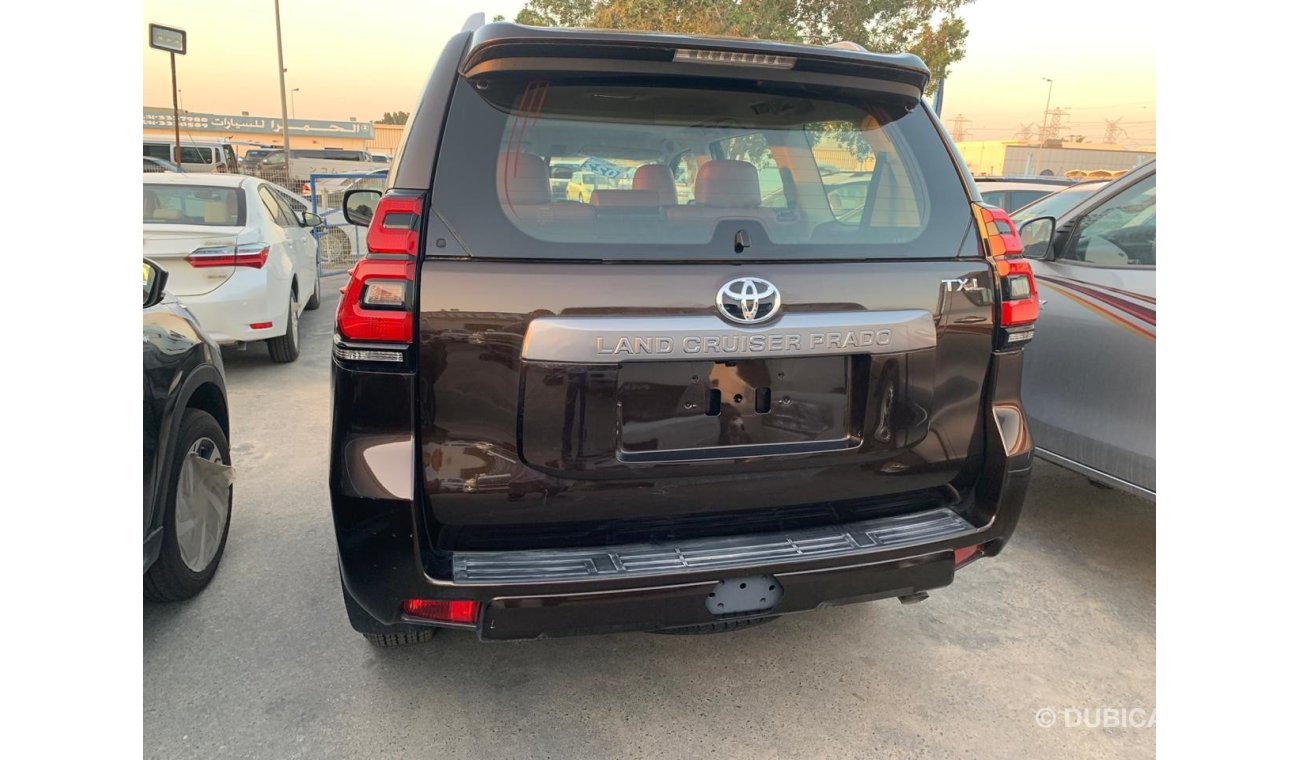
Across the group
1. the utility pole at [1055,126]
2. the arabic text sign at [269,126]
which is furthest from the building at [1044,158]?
the arabic text sign at [269,126]

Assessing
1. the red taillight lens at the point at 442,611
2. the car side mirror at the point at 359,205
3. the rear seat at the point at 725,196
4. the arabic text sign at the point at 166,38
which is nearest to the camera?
the red taillight lens at the point at 442,611

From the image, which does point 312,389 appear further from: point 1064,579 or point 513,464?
point 1064,579

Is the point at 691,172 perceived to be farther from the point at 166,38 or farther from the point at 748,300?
the point at 166,38

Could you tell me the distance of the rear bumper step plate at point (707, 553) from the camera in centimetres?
189

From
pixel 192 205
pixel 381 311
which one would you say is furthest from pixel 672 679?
pixel 192 205

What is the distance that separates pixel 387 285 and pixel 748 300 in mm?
863

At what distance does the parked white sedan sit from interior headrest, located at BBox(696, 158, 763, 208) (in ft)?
14.9

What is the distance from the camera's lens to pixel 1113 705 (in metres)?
2.54

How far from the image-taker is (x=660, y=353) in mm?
1867

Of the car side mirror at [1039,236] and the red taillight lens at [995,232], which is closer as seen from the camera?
the red taillight lens at [995,232]

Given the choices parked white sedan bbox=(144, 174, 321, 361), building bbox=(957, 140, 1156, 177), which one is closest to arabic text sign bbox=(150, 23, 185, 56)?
parked white sedan bbox=(144, 174, 321, 361)

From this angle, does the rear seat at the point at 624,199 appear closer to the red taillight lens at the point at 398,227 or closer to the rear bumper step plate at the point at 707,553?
the red taillight lens at the point at 398,227

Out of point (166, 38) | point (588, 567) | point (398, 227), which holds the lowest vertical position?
point (588, 567)

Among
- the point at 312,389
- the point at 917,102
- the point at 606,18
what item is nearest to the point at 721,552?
the point at 917,102
